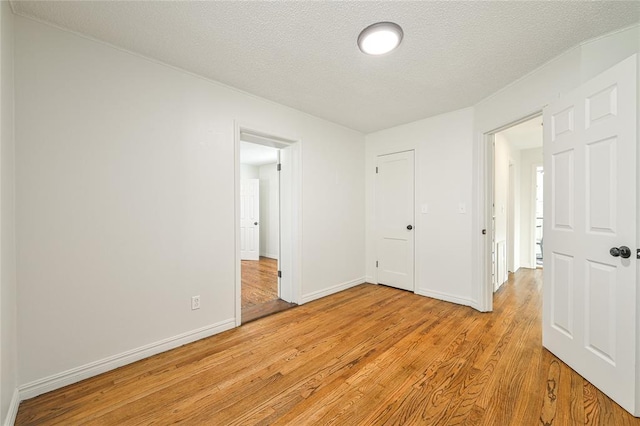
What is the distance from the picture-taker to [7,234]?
144cm

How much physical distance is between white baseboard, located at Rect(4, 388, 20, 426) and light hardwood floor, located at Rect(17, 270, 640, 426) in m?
0.04

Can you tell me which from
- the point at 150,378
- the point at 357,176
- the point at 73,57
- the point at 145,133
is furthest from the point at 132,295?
the point at 357,176

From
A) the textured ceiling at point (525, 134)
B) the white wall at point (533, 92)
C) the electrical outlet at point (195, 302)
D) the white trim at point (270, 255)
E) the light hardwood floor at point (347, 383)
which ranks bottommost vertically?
the light hardwood floor at point (347, 383)

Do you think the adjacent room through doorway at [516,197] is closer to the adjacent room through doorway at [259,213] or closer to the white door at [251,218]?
the adjacent room through doorway at [259,213]

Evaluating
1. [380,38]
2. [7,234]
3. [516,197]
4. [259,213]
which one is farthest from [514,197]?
[7,234]

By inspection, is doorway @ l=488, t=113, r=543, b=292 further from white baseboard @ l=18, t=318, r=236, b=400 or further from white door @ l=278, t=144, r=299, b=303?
white baseboard @ l=18, t=318, r=236, b=400

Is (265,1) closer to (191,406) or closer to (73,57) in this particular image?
(73,57)

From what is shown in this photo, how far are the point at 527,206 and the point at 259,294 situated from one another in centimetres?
551

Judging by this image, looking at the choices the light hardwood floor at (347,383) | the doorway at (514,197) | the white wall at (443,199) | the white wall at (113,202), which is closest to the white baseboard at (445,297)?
the white wall at (443,199)

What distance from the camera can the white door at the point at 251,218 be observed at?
6.30 metres

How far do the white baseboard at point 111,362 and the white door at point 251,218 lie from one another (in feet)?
12.6

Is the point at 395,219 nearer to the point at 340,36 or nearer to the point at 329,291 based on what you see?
the point at 329,291

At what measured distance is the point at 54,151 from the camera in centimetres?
172

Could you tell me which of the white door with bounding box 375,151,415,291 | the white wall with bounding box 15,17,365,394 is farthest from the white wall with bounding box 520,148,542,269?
the white wall with bounding box 15,17,365,394
